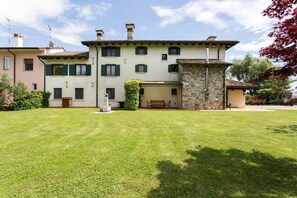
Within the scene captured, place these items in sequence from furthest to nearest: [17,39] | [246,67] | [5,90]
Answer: [246,67] → [17,39] → [5,90]

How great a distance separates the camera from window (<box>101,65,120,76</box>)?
71.5 ft

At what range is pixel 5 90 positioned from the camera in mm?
19125

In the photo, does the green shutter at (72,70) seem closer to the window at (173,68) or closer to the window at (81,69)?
the window at (81,69)

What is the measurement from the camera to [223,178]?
4.27m

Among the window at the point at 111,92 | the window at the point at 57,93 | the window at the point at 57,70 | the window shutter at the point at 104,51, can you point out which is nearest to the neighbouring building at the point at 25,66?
the window at the point at 57,70

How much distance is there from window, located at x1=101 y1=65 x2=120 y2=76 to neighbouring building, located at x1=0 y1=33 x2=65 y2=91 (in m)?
7.45

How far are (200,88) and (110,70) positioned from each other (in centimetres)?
1047

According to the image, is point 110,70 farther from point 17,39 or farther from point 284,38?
point 284,38

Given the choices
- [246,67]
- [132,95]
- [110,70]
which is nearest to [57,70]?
[110,70]

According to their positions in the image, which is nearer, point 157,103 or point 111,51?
point 157,103

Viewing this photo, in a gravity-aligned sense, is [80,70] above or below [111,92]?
above

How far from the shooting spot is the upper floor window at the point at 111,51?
2181cm

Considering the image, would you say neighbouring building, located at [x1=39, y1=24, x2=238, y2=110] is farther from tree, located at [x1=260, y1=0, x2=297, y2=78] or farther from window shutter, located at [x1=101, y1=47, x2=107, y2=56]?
tree, located at [x1=260, y1=0, x2=297, y2=78]

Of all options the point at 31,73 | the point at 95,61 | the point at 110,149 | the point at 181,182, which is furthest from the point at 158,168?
the point at 31,73
